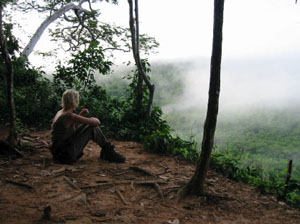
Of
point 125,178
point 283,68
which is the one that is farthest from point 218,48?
point 283,68

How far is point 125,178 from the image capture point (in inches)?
157

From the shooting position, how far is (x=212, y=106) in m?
3.19

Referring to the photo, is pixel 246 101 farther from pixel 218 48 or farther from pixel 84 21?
pixel 218 48

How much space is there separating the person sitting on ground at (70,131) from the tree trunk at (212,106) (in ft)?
6.13

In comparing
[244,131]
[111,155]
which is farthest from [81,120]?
[244,131]

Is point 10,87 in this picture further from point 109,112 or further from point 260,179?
point 260,179

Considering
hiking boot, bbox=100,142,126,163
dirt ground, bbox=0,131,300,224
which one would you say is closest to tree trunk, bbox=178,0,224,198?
dirt ground, bbox=0,131,300,224

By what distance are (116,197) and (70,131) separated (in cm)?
155

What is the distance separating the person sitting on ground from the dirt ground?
22 cm

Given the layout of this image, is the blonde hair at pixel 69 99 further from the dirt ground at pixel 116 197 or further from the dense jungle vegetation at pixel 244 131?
the dense jungle vegetation at pixel 244 131

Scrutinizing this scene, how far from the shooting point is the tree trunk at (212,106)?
9.89ft

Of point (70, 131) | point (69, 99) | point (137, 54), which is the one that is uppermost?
point (137, 54)

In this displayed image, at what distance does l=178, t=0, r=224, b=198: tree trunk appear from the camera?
302cm

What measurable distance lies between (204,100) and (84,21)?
34497 mm
